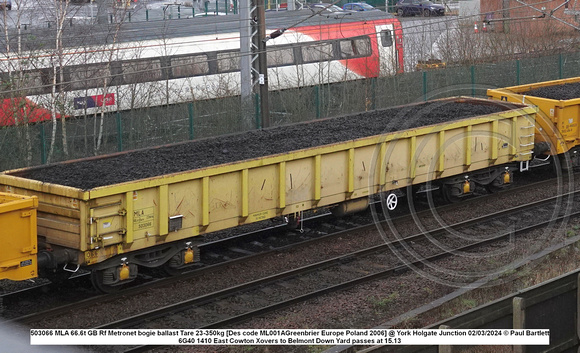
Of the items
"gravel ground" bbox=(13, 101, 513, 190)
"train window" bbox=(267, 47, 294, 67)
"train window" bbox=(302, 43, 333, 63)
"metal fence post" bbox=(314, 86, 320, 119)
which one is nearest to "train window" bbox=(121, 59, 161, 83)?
"metal fence post" bbox=(314, 86, 320, 119)

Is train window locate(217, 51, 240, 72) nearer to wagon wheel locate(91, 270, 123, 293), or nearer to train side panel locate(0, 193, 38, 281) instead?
wagon wheel locate(91, 270, 123, 293)

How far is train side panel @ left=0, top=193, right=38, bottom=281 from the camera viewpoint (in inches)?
396

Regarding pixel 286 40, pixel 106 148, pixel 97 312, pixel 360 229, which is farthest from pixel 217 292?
pixel 286 40

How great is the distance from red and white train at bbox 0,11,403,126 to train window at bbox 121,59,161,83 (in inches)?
1.2

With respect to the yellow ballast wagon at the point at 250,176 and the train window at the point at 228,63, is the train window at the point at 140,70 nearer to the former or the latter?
the train window at the point at 228,63

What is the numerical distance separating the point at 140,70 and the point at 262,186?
11.2 metres

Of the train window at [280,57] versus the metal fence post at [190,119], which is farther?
the train window at [280,57]

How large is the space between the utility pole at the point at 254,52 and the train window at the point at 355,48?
33.3 feet

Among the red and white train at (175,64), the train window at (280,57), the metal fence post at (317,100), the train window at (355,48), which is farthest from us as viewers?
the train window at (355,48)

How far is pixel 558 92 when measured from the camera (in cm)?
1967

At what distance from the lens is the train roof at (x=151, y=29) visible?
2069 centimetres

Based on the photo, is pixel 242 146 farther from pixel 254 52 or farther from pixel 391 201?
pixel 254 52

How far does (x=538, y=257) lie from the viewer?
12.8m

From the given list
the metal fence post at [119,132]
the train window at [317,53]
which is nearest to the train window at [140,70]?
the metal fence post at [119,132]
